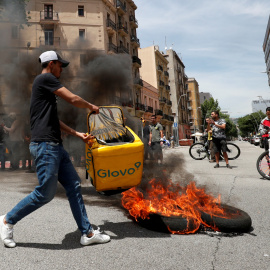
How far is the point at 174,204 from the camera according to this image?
3029 mm

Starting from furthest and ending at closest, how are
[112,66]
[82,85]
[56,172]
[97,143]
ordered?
[112,66], [82,85], [97,143], [56,172]

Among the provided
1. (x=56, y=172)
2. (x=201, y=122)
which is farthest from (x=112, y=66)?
(x=201, y=122)

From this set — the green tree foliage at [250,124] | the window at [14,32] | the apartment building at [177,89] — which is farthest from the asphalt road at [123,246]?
the green tree foliage at [250,124]

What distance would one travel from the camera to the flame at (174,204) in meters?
2.75

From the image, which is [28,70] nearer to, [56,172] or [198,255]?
[56,172]

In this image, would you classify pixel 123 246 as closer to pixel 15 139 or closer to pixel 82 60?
pixel 82 60

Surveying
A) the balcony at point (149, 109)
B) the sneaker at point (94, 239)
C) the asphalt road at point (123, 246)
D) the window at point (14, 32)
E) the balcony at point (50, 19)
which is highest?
the balcony at point (50, 19)

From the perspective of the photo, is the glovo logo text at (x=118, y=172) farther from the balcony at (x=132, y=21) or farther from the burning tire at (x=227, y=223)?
the balcony at (x=132, y=21)

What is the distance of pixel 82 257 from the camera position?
87.3 inches

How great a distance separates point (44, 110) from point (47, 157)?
42cm

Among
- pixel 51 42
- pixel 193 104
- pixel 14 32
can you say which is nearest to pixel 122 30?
pixel 14 32

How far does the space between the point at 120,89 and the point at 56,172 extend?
5.01 m

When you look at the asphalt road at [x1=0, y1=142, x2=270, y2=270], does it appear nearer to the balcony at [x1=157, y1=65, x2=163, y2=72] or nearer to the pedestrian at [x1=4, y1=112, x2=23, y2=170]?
the pedestrian at [x1=4, y1=112, x2=23, y2=170]

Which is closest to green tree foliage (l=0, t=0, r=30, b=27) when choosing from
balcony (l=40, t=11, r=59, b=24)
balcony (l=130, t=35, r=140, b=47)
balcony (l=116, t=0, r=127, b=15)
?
balcony (l=40, t=11, r=59, b=24)
